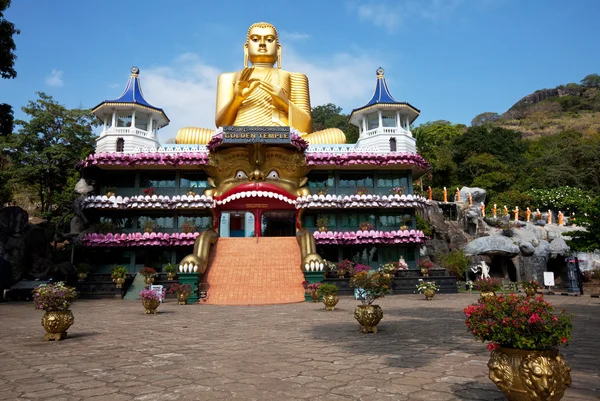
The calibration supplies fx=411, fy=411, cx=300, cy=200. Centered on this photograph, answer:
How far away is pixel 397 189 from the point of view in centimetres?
2816

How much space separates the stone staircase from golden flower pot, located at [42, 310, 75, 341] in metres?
8.97

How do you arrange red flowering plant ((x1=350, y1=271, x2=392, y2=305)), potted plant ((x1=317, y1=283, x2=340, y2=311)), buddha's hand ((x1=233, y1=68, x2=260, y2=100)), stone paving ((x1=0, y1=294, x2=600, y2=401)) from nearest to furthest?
stone paving ((x1=0, y1=294, x2=600, y2=401)), red flowering plant ((x1=350, y1=271, x2=392, y2=305)), potted plant ((x1=317, y1=283, x2=340, y2=311)), buddha's hand ((x1=233, y1=68, x2=260, y2=100))

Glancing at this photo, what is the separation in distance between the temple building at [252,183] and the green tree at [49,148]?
12.4 feet

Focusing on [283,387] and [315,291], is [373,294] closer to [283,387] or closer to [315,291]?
[283,387]

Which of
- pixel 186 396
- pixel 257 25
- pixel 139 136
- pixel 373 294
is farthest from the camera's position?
pixel 257 25

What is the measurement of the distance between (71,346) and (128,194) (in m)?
21.0

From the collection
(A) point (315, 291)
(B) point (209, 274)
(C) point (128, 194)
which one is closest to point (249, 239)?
(B) point (209, 274)

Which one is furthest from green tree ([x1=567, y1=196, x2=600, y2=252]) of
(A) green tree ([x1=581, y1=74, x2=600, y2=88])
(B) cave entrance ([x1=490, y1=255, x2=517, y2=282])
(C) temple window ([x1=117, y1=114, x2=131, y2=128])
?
(A) green tree ([x1=581, y1=74, x2=600, y2=88])

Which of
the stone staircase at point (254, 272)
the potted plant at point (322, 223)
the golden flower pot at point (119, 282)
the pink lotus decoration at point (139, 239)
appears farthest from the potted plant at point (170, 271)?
the potted plant at point (322, 223)

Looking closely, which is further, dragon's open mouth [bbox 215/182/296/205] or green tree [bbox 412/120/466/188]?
green tree [bbox 412/120/466/188]

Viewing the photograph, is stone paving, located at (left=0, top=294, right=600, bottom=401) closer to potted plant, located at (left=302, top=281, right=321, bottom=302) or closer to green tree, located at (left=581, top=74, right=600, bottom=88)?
potted plant, located at (left=302, top=281, right=321, bottom=302)

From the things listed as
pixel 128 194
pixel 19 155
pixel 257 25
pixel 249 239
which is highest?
pixel 257 25

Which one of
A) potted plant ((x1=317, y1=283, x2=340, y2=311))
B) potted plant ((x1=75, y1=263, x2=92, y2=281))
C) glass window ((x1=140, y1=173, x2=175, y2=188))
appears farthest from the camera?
glass window ((x1=140, y1=173, x2=175, y2=188))

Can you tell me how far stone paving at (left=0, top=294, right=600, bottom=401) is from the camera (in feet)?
17.9
